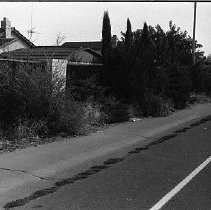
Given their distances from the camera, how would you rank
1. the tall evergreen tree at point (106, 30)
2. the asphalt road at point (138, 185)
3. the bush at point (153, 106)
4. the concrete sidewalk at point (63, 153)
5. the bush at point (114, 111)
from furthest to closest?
the tall evergreen tree at point (106, 30), the bush at point (153, 106), the bush at point (114, 111), the concrete sidewalk at point (63, 153), the asphalt road at point (138, 185)

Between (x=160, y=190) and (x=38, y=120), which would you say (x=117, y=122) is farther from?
(x=160, y=190)

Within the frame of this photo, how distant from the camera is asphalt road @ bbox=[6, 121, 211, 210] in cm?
720

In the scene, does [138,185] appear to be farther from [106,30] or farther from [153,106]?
[106,30]

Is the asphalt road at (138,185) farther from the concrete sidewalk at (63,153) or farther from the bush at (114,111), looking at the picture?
the bush at (114,111)

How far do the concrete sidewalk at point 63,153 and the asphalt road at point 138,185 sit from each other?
0.58 meters

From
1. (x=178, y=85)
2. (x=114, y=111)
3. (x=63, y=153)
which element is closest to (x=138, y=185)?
(x=63, y=153)

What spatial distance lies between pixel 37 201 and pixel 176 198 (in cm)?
196

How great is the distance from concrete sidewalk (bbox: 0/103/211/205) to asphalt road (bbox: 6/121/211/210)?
584mm

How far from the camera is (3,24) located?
5628cm

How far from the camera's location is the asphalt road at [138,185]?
7203mm

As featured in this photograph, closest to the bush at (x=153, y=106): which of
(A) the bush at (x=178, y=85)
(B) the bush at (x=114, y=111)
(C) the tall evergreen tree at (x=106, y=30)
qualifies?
(B) the bush at (x=114, y=111)

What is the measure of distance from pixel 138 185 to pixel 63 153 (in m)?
2.98

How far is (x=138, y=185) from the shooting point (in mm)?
8391

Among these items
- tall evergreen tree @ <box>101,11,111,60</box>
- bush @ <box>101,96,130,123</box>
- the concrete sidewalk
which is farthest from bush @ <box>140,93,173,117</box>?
tall evergreen tree @ <box>101,11,111,60</box>
